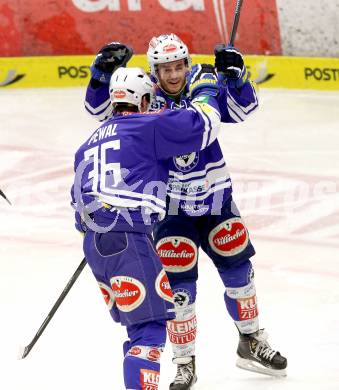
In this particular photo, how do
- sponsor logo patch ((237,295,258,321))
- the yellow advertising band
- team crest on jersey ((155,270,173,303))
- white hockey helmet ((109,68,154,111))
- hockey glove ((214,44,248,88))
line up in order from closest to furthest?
team crest on jersey ((155,270,173,303)), white hockey helmet ((109,68,154,111)), hockey glove ((214,44,248,88)), sponsor logo patch ((237,295,258,321)), the yellow advertising band

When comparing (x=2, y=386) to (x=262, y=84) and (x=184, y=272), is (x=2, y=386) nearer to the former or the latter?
(x=184, y=272)

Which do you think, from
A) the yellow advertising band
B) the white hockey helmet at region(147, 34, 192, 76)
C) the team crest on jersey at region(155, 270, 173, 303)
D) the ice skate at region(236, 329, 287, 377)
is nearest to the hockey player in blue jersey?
the white hockey helmet at region(147, 34, 192, 76)

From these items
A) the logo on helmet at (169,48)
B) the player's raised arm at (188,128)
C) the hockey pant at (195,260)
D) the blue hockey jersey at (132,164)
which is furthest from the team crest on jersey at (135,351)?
the logo on helmet at (169,48)

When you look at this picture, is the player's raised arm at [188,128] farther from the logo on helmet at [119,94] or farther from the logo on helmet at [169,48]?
the logo on helmet at [169,48]

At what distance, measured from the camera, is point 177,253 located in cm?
495

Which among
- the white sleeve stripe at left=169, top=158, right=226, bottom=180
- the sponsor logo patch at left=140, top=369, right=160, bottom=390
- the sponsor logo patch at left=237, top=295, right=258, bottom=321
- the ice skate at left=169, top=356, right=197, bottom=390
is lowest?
the ice skate at left=169, top=356, right=197, bottom=390

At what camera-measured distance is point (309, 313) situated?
5828 mm

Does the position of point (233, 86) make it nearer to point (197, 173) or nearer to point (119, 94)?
point (197, 173)

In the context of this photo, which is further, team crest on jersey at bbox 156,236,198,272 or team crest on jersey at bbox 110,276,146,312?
team crest on jersey at bbox 156,236,198,272

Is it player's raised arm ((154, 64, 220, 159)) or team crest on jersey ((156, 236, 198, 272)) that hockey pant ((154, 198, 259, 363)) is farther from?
player's raised arm ((154, 64, 220, 159))

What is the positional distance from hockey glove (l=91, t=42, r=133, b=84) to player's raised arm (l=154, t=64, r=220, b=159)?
44cm

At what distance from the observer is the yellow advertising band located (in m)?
10.1

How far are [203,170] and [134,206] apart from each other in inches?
24.9

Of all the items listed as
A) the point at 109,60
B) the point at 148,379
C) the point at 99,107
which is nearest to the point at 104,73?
the point at 109,60
